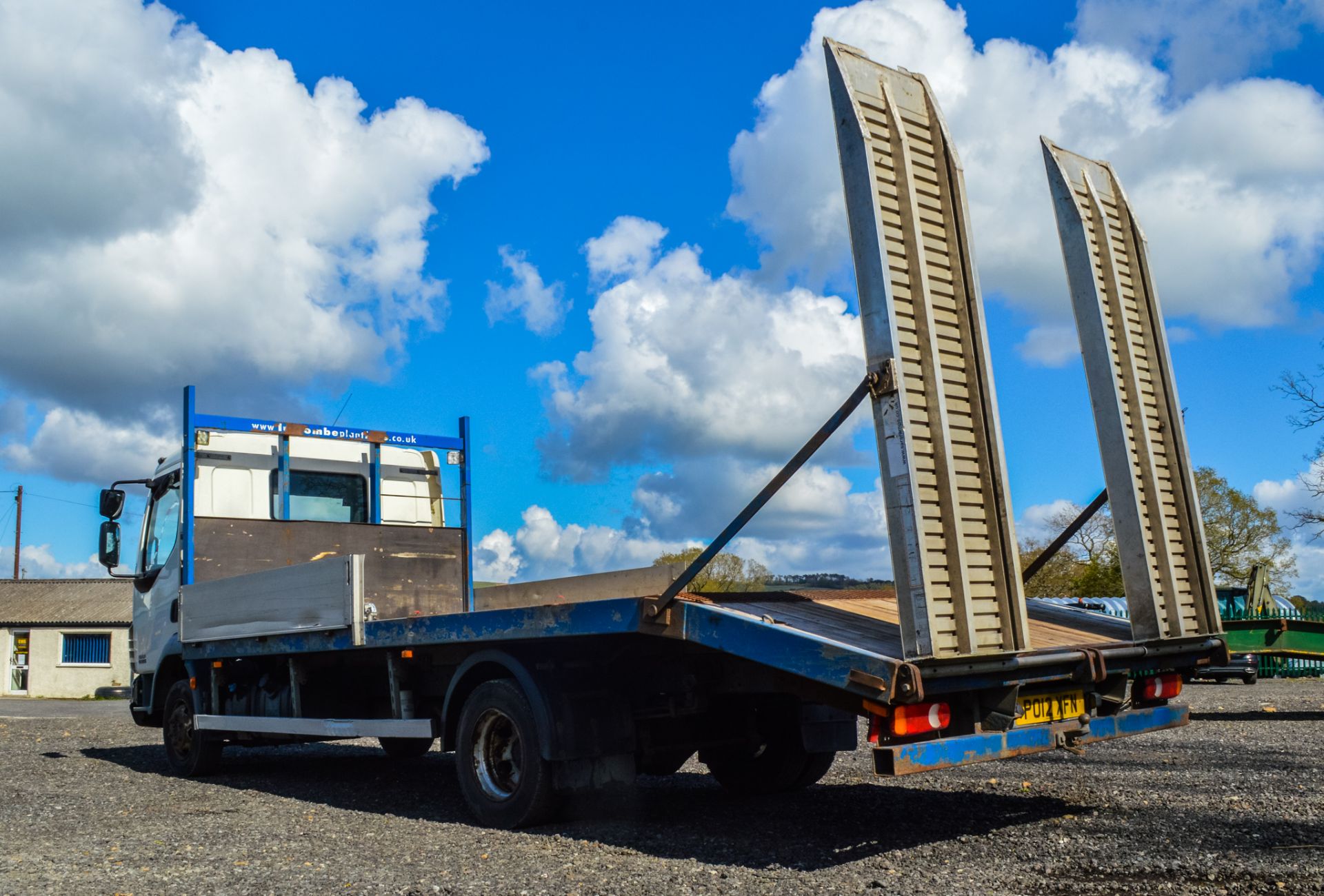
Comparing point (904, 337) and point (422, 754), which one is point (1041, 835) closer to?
point (904, 337)

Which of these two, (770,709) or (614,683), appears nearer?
(614,683)

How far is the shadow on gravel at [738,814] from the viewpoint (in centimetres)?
636

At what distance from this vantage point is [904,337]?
5.74 m

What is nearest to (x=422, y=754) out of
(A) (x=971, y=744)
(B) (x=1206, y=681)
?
(A) (x=971, y=744)

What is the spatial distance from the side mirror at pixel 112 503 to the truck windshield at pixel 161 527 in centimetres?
A: 28

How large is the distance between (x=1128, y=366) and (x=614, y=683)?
3782 mm

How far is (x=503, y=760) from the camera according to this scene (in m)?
7.41

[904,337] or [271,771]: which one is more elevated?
[904,337]

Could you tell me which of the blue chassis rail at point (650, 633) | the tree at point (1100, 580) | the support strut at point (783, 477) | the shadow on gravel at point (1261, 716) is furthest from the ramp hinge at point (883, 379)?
the tree at point (1100, 580)

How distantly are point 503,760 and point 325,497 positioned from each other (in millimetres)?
4977

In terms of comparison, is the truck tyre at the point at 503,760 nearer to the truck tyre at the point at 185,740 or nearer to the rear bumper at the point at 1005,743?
the rear bumper at the point at 1005,743

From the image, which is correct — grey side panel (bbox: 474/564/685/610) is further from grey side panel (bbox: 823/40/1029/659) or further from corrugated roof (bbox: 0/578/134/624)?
corrugated roof (bbox: 0/578/134/624)

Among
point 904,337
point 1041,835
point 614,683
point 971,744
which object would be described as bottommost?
point 1041,835

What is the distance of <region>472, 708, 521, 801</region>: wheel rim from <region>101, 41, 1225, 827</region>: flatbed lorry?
0.6 inches
